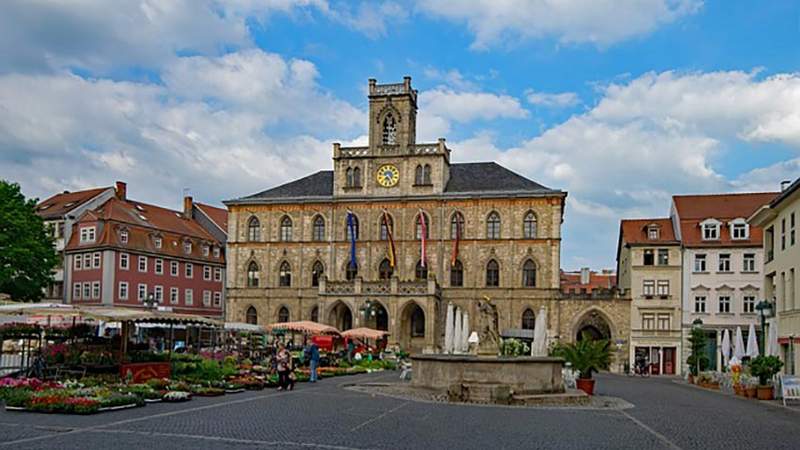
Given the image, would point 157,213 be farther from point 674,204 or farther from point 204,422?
point 204,422

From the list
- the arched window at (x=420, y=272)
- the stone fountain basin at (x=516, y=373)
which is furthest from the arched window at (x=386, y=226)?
the stone fountain basin at (x=516, y=373)

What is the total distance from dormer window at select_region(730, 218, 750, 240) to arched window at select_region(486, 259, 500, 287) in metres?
16.5

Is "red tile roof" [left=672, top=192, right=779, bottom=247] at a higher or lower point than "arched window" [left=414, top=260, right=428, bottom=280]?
higher

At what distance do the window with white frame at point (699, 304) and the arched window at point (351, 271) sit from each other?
973 inches

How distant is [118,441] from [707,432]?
1197 cm

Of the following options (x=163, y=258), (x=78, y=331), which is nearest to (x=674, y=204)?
(x=163, y=258)

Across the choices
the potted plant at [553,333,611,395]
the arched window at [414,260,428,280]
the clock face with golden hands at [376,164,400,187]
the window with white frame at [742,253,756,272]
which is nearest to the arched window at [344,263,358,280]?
the arched window at [414,260,428,280]

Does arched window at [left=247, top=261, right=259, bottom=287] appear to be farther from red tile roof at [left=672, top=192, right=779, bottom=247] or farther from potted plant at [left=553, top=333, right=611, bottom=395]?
potted plant at [left=553, top=333, right=611, bottom=395]

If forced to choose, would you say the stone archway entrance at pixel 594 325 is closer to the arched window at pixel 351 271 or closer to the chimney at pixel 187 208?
the arched window at pixel 351 271

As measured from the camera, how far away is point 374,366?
160 feet

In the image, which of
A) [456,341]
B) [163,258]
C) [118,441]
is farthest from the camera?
[163,258]

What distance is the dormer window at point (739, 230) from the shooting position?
6322 cm

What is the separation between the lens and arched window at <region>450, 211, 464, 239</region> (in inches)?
2724

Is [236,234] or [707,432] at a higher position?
[236,234]
